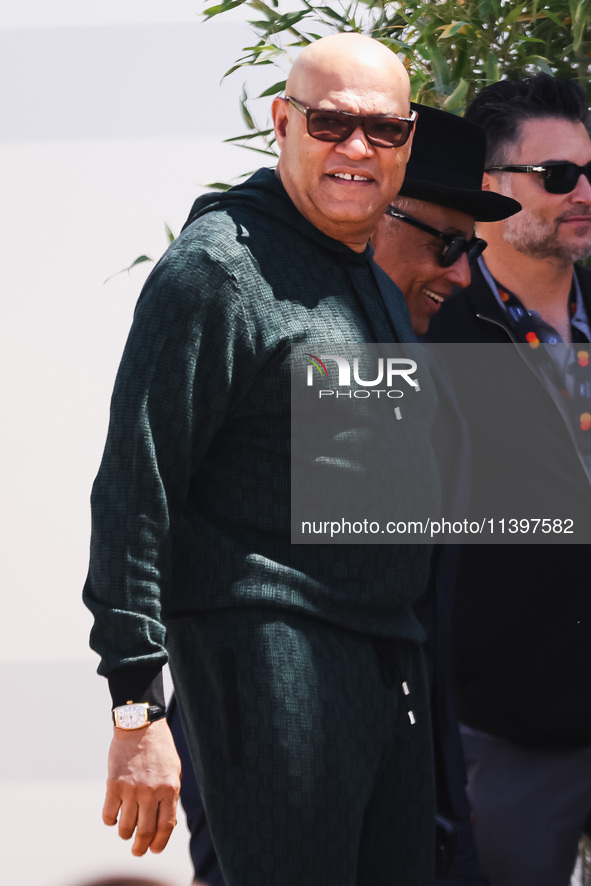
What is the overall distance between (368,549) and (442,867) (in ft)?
2.05

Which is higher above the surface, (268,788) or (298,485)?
(298,485)

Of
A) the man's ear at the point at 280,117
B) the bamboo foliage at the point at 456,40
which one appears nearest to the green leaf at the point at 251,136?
the bamboo foliage at the point at 456,40

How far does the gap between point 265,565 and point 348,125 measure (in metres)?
0.63

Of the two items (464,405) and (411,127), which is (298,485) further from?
(464,405)

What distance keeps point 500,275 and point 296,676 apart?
134 cm

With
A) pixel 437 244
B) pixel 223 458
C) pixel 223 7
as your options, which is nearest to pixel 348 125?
pixel 223 458

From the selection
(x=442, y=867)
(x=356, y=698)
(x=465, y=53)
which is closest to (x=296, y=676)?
(x=356, y=698)

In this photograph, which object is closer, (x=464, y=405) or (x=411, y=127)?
(x=411, y=127)

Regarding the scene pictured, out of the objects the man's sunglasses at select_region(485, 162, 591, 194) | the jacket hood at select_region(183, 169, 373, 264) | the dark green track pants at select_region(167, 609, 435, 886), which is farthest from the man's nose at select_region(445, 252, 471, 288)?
the dark green track pants at select_region(167, 609, 435, 886)

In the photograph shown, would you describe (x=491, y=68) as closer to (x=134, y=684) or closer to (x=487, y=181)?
(x=487, y=181)

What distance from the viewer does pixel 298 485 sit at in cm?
155

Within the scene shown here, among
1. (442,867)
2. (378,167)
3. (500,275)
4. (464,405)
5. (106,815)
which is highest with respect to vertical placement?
(500,275)

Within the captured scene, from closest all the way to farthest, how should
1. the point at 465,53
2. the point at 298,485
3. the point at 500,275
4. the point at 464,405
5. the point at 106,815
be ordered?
the point at 106,815 < the point at 298,485 < the point at 464,405 < the point at 500,275 < the point at 465,53

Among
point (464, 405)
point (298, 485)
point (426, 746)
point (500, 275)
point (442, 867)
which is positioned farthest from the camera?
point (500, 275)
